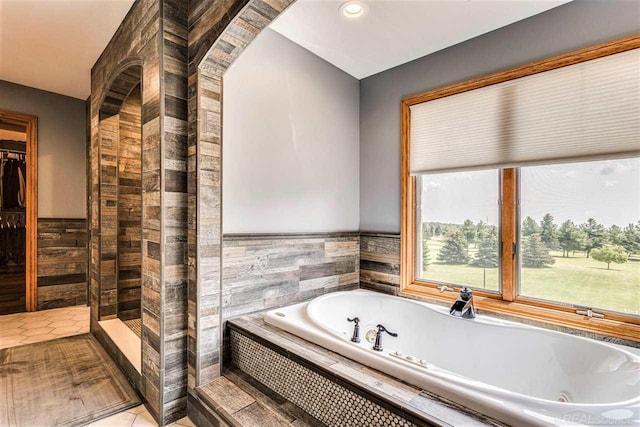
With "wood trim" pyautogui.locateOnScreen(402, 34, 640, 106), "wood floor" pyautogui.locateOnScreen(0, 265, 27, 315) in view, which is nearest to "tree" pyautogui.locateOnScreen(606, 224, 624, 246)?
"wood trim" pyautogui.locateOnScreen(402, 34, 640, 106)

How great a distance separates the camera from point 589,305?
6.88 feet

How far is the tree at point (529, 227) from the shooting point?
7.64 ft

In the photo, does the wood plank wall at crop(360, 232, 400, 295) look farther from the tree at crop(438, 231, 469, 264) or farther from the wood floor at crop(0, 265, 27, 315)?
the wood floor at crop(0, 265, 27, 315)

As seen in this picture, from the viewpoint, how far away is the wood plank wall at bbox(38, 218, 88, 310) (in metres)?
3.85

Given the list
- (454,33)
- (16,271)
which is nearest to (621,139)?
(454,33)

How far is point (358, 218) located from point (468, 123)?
1.29 m

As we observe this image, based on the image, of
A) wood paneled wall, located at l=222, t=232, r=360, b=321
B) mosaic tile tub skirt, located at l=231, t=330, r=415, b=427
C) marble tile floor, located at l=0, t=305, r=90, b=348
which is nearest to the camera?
mosaic tile tub skirt, located at l=231, t=330, r=415, b=427

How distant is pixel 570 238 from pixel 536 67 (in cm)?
116

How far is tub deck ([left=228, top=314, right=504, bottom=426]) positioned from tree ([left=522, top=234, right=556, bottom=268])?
1509mm

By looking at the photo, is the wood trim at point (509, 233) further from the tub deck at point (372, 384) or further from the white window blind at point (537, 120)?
the tub deck at point (372, 384)

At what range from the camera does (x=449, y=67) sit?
2646 mm

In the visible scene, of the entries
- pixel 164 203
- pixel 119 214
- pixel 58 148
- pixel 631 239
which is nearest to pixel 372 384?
pixel 164 203

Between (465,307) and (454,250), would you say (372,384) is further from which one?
(454,250)

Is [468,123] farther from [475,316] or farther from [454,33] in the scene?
[475,316]
